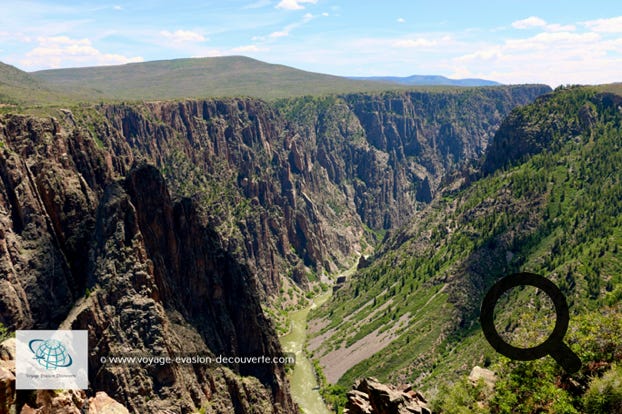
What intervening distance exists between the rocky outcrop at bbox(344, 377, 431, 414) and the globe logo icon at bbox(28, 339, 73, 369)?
3132 cm

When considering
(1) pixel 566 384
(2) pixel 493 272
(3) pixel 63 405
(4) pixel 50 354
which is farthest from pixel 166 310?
(2) pixel 493 272

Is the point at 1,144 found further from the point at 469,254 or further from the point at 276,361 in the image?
the point at 469,254

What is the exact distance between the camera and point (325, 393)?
14700 centimetres

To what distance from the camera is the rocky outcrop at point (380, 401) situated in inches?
1879

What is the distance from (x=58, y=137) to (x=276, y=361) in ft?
229

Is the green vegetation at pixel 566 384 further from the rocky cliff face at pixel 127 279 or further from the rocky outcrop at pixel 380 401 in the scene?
the rocky cliff face at pixel 127 279

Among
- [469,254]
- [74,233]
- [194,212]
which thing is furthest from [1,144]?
[469,254]

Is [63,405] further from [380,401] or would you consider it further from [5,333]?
[5,333]

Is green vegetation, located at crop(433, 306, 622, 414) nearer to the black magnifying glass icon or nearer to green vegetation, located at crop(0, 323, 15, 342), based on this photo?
the black magnifying glass icon

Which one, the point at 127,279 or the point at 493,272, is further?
the point at 493,272

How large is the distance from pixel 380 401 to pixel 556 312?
20.6m

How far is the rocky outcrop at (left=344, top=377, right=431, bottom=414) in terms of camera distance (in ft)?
157

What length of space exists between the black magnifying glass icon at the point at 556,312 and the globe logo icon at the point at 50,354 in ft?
140

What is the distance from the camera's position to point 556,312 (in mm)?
35656
